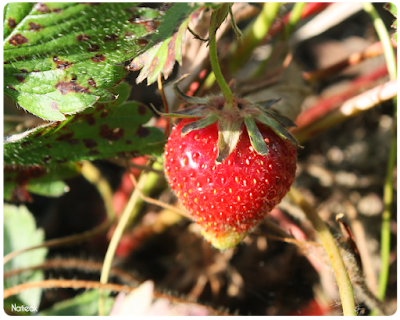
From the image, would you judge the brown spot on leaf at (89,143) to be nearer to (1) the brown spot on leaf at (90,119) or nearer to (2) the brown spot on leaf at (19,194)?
(1) the brown spot on leaf at (90,119)

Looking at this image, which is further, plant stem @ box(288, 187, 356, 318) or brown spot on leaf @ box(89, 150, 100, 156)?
brown spot on leaf @ box(89, 150, 100, 156)

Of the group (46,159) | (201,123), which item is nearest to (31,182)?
(46,159)

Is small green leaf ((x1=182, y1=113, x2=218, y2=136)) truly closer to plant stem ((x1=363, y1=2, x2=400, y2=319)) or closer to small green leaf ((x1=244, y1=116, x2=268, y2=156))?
small green leaf ((x1=244, y1=116, x2=268, y2=156))

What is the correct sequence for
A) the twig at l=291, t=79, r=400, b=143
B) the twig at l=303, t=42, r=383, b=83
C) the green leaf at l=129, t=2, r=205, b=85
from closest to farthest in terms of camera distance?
the green leaf at l=129, t=2, r=205, b=85, the twig at l=291, t=79, r=400, b=143, the twig at l=303, t=42, r=383, b=83

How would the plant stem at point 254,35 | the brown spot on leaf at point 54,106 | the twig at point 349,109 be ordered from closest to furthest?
the brown spot on leaf at point 54,106
the twig at point 349,109
the plant stem at point 254,35

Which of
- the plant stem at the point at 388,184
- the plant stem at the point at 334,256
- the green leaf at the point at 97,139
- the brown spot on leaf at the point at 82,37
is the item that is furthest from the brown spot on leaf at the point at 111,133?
the plant stem at the point at 388,184

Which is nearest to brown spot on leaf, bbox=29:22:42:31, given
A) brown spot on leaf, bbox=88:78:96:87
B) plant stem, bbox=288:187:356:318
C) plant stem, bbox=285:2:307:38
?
brown spot on leaf, bbox=88:78:96:87

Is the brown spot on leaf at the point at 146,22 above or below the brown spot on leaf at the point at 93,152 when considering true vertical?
above

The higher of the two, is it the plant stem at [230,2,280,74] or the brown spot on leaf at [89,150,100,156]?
the plant stem at [230,2,280,74]

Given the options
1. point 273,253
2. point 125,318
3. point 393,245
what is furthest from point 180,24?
point 393,245
